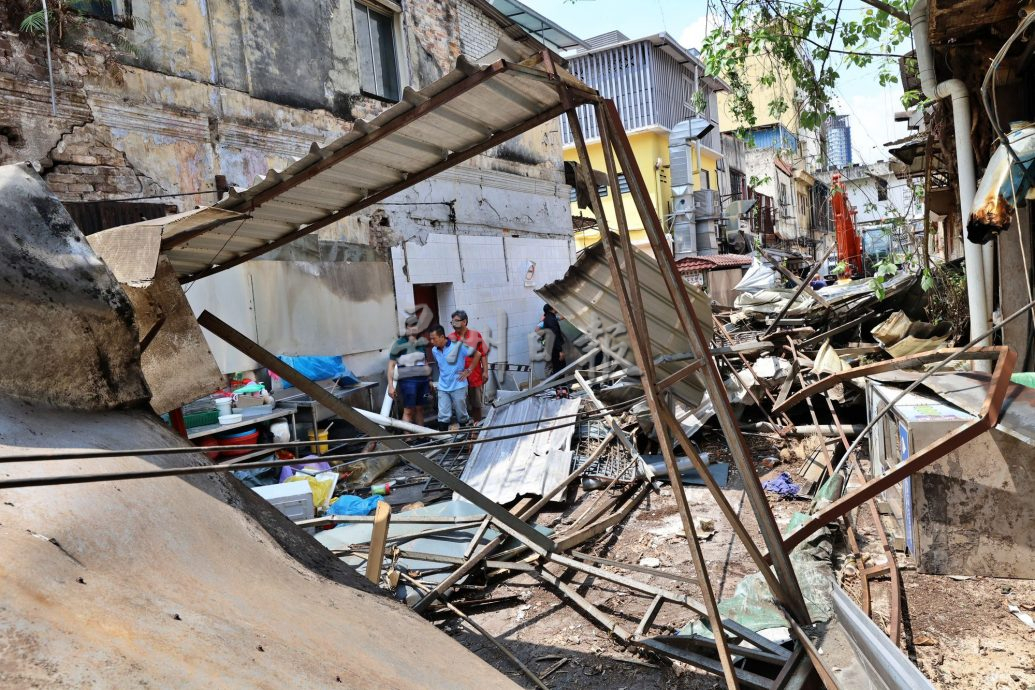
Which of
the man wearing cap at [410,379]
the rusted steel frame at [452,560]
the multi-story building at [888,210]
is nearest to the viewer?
the rusted steel frame at [452,560]

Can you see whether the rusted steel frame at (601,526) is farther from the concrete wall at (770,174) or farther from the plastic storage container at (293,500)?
the concrete wall at (770,174)

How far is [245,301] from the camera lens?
865 centimetres

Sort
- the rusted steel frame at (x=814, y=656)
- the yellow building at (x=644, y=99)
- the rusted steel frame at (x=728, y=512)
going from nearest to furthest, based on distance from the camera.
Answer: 1. the rusted steel frame at (x=814, y=656)
2. the rusted steel frame at (x=728, y=512)
3. the yellow building at (x=644, y=99)

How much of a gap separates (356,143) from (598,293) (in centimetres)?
519

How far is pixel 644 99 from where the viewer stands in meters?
23.2

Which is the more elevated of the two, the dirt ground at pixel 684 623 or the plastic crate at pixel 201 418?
the plastic crate at pixel 201 418

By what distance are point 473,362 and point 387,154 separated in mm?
6055

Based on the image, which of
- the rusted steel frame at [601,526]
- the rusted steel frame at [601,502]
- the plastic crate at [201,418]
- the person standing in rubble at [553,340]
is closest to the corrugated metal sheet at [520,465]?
the rusted steel frame at [601,502]

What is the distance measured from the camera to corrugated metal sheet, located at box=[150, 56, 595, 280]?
9.57 feet

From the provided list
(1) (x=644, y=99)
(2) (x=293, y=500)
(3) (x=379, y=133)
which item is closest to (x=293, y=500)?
(2) (x=293, y=500)

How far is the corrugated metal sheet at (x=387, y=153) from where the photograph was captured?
2916mm

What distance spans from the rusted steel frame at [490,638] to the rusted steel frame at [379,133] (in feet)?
9.08

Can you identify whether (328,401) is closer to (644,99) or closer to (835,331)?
(835,331)

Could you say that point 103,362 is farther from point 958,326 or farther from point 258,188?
point 958,326
